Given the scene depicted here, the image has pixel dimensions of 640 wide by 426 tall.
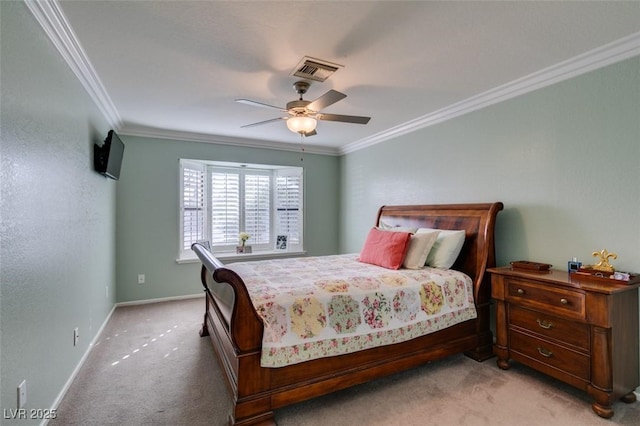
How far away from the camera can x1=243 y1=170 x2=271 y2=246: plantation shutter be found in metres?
5.28

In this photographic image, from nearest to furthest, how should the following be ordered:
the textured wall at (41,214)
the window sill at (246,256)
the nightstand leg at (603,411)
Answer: the textured wall at (41,214) → the nightstand leg at (603,411) → the window sill at (246,256)

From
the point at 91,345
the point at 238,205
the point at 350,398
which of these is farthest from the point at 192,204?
the point at 350,398

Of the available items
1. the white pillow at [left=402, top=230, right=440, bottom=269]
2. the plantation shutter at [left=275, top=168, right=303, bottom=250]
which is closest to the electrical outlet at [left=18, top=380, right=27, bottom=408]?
the white pillow at [left=402, top=230, right=440, bottom=269]

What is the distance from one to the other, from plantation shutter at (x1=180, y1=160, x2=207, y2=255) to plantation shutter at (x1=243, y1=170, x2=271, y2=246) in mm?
718

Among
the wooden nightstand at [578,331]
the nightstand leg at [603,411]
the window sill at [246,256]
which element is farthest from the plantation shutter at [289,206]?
the nightstand leg at [603,411]

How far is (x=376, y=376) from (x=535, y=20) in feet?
8.62

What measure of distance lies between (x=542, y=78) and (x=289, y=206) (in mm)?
3967

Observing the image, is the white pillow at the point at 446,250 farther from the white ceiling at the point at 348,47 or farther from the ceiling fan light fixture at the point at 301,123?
the ceiling fan light fixture at the point at 301,123

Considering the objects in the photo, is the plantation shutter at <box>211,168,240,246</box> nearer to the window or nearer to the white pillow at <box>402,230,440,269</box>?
the window

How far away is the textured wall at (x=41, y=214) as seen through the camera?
146cm

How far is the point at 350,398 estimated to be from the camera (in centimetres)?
217

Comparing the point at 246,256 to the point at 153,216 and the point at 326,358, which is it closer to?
the point at 153,216

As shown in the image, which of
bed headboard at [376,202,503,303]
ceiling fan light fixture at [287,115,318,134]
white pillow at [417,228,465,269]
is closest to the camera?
ceiling fan light fixture at [287,115,318,134]

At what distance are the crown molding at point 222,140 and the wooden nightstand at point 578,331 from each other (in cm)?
289
